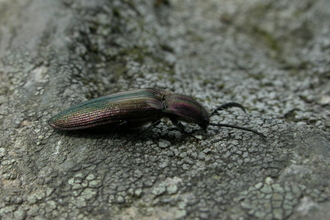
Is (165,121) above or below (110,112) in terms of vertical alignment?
below

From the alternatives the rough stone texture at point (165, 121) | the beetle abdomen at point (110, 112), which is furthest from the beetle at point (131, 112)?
the rough stone texture at point (165, 121)

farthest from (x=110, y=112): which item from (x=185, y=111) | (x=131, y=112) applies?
(x=185, y=111)

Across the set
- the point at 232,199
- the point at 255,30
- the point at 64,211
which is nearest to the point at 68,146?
the point at 64,211

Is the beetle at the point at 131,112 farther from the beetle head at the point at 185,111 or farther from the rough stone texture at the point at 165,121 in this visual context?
the rough stone texture at the point at 165,121

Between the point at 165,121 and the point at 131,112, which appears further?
the point at 165,121

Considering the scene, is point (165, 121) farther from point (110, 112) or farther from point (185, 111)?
point (110, 112)

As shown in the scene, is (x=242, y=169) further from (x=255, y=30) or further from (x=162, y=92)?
(x=255, y=30)
